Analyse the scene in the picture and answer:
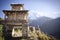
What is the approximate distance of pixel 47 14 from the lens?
4.41 m

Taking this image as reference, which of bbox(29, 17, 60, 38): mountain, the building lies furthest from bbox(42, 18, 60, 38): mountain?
the building

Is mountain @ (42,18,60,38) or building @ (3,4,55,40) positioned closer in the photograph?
building @ (3,4,55,40)

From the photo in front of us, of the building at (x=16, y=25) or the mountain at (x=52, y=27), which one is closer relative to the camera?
the building at (x=16, y=25)

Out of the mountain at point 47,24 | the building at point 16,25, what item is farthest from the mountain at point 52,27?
the building at point 16,25

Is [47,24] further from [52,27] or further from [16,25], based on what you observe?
[16,25]

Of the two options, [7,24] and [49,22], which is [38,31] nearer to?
[49,22]

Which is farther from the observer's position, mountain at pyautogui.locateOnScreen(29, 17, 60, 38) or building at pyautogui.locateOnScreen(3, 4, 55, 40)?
mountain at pyautogui.locateOnScreen(29, 17, 60, 38)

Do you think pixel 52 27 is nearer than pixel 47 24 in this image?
Yes

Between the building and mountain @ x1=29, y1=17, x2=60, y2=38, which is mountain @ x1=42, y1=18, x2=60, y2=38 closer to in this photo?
mountain @ x1=29, y1=17, x2=60, y2=38

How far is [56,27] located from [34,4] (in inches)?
37.4

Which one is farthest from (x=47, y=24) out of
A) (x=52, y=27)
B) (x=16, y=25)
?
(x=16, y=25)

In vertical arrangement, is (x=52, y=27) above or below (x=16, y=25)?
below

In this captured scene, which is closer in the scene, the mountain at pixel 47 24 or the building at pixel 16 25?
the building at pixel 16 25

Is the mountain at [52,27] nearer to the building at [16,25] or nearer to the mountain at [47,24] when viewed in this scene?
the mountain at [47,24]
